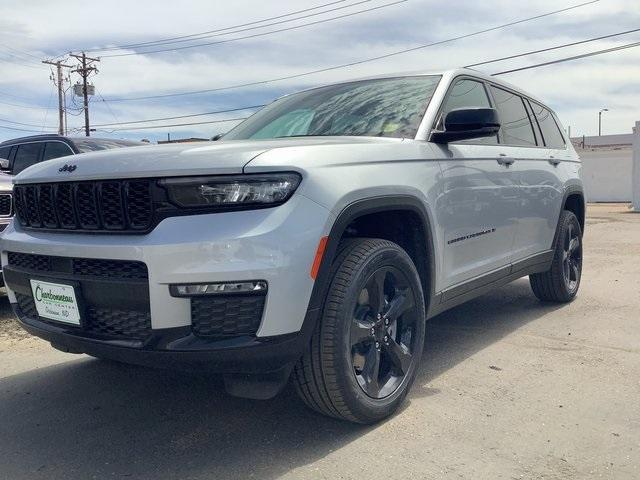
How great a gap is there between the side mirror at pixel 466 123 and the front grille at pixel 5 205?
4019mm

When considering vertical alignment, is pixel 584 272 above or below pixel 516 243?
below

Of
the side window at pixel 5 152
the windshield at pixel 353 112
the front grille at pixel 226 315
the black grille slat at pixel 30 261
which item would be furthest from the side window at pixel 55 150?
the front grille at pixel 226 315

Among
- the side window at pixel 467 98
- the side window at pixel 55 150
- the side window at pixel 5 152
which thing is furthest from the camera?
the side window at pixel 5 152

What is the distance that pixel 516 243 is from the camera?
4.71 metres

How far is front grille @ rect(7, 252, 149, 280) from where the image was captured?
261 cm

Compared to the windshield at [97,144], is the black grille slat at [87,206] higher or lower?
lower

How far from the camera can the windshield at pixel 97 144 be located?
7734 mm

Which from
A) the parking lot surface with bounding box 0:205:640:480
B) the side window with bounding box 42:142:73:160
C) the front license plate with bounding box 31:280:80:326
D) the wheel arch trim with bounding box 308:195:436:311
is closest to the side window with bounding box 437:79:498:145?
the wheel arch trim with bounding box 308:195:436:311

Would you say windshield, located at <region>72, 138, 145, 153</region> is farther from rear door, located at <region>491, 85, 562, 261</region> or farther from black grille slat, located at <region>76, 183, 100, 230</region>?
black grille slat, located at <region>76, 183, 100, 230</region>

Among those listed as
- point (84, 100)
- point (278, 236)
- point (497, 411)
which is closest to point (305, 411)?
point (497, 411)

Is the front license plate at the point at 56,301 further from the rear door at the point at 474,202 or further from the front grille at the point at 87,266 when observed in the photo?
the rear door at the point at 474,202

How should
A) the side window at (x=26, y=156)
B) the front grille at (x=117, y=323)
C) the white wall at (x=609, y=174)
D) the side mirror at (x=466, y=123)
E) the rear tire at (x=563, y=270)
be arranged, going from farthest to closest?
the white wall at (x=609, y=174) < the side window at (x=26, y=156) < the rear tire at (x=563, y=270) < the side mirror at (x=466, y=123) < the front grille at (x=117, y=323)

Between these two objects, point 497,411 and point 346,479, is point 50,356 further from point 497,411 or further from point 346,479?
point 497,411

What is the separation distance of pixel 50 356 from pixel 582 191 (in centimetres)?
491
